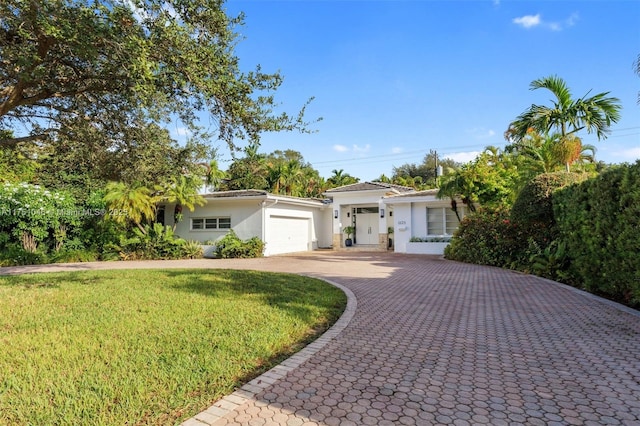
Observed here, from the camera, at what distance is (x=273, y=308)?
7000mm

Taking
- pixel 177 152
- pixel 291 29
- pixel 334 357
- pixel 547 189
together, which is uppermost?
pixel 291 29

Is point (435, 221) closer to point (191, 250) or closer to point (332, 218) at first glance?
point (332, 218)

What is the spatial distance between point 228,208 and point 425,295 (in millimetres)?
15370

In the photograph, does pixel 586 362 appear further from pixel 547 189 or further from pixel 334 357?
pixel 547 189

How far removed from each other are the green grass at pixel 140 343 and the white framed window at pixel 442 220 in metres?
13.2

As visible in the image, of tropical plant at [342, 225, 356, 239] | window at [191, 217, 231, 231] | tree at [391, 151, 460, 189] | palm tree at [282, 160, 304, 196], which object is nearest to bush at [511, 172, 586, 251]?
tropical plant at [342, 225, 356, 239]

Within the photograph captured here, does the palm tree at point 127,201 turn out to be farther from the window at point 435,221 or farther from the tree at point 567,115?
the tree at point 567,115

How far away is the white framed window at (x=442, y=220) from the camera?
67.8ft

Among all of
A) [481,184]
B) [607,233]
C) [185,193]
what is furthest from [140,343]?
[481,184]

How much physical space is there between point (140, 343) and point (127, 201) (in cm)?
1483

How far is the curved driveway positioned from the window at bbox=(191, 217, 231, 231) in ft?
50.7

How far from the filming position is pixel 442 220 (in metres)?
21.0

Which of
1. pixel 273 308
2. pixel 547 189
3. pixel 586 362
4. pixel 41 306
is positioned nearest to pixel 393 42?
pixel 547 189

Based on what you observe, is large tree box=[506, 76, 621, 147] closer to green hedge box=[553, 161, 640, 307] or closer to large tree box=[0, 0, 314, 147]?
green hedge box=[553, 161, 640, 307]
